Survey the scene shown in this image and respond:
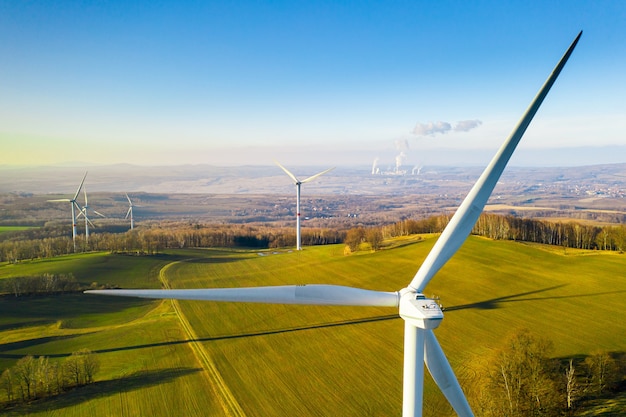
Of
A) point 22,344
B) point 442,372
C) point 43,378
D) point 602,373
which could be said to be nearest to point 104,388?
point 43,378

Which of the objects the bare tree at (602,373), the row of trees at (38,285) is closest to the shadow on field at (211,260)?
A: the row of trees at (38,285)

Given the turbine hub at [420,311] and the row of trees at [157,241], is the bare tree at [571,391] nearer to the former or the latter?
the turbine hub at [420,311]

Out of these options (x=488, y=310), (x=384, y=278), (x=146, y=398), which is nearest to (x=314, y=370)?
(x=146, y=398)

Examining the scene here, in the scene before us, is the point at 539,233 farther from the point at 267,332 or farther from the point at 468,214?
the point at 468,214

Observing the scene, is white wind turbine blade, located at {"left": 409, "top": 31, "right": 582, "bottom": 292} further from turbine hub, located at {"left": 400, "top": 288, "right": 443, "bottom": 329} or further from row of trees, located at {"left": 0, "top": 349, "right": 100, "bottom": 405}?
row of trees, located at {"left": 0, "top": 349, "right": 100, "bottom": 405}

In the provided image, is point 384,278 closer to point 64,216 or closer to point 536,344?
point 536,344

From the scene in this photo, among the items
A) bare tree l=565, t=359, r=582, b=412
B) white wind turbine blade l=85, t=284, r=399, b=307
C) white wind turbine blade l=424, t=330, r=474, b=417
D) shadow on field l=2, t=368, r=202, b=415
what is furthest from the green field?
white wind turbine blade l=85, t=284, r=399, b=307
